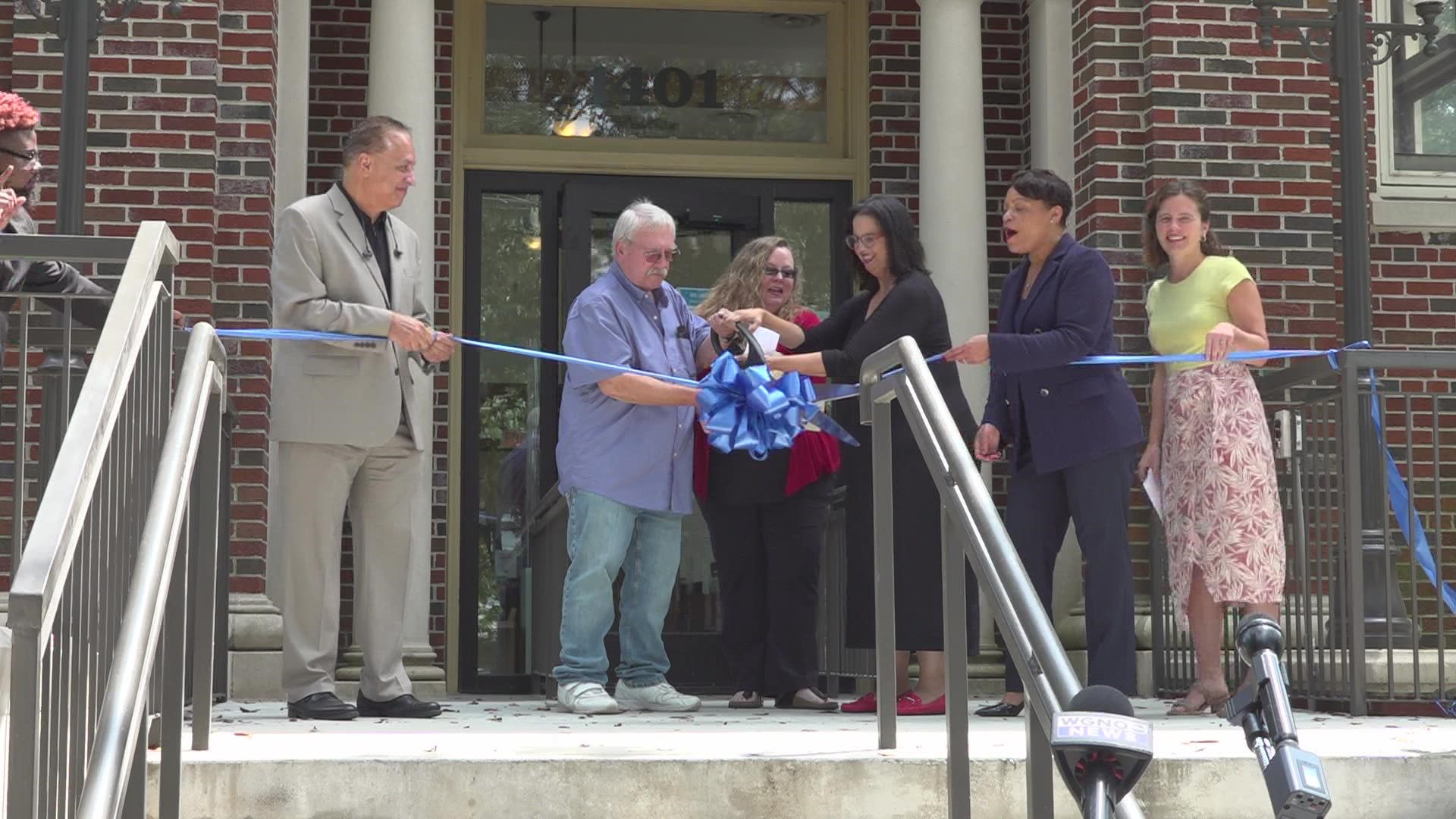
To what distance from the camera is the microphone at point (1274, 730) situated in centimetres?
177

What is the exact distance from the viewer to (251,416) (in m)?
7.14

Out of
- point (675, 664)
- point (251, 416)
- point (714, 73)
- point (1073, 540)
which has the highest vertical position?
point (714, 73)

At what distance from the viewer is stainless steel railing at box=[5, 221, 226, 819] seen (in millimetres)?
2691

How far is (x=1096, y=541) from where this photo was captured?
18.9 feet

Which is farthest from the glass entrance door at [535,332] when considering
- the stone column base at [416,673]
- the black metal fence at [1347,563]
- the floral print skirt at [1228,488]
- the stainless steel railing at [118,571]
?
the stainless steel railing at [118,571]

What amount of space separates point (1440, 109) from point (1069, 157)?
2.05 metres

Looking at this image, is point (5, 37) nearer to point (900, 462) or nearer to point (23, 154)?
point (23, 154)

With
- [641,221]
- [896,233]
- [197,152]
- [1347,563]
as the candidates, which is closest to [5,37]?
[197,152]

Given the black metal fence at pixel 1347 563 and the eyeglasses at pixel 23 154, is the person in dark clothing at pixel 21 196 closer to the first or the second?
the eyeglasses at pixel 23 154

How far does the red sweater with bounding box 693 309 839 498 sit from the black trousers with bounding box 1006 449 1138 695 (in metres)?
0.84

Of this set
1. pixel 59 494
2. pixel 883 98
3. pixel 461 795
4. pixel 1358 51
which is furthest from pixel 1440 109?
pixel 59 494

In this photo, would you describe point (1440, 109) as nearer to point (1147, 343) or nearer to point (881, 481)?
point (1147, 343)

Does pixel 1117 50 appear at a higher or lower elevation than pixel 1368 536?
higher

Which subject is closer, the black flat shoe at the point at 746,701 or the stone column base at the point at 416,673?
the black flat shoe at the point at 746,701
